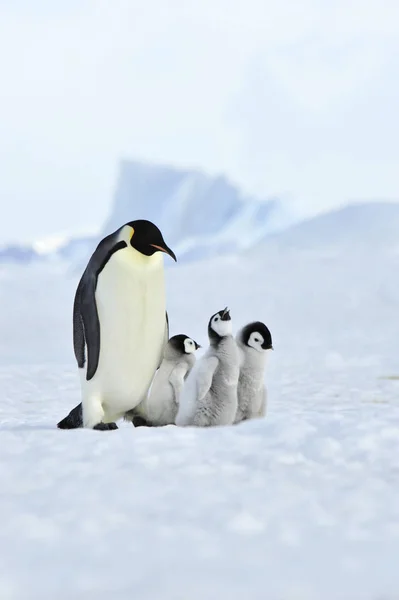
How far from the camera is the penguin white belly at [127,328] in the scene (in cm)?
267

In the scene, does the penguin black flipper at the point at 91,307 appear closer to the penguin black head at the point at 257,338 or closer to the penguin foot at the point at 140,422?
the penguin foot at the point at 140,422

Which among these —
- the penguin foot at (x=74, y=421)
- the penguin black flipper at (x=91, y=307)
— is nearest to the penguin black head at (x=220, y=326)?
the penguin black flipper at (x=91, y=307)

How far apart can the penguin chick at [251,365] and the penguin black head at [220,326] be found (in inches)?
5.1

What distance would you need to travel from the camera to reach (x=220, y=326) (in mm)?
2559

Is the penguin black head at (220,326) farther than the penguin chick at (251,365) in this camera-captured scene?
No

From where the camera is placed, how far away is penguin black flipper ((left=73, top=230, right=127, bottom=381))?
8.83ft

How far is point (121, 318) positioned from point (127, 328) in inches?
1.5

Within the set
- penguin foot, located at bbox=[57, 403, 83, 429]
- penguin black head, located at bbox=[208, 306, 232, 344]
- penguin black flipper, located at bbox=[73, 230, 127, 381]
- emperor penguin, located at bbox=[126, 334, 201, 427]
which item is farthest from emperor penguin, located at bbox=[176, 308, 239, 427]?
penguin foot, located at bbox=[57, 403, 83, 429]

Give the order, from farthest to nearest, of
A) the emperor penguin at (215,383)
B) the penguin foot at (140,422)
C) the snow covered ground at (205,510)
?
the penguin foot at (140,422)
the emperor penguin at (215,383)
the snow covered ground at (205,510)

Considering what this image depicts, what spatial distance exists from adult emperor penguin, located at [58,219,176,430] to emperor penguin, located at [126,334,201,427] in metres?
0.04

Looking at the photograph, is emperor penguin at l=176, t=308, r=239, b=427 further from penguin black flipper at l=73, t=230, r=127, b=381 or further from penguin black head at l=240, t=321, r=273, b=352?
penguin black flipper at l=73, t=230, r=127, b=381

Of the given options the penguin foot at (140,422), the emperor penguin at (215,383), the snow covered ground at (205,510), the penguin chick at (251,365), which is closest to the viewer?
the snow covered ground at (205,510)

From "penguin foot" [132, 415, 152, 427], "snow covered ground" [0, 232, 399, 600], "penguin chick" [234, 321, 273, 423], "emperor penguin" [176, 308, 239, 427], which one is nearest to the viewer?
"snow covered ground" [0, 232, 399, 600]

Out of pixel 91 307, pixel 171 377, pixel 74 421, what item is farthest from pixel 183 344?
pixel 74 421
